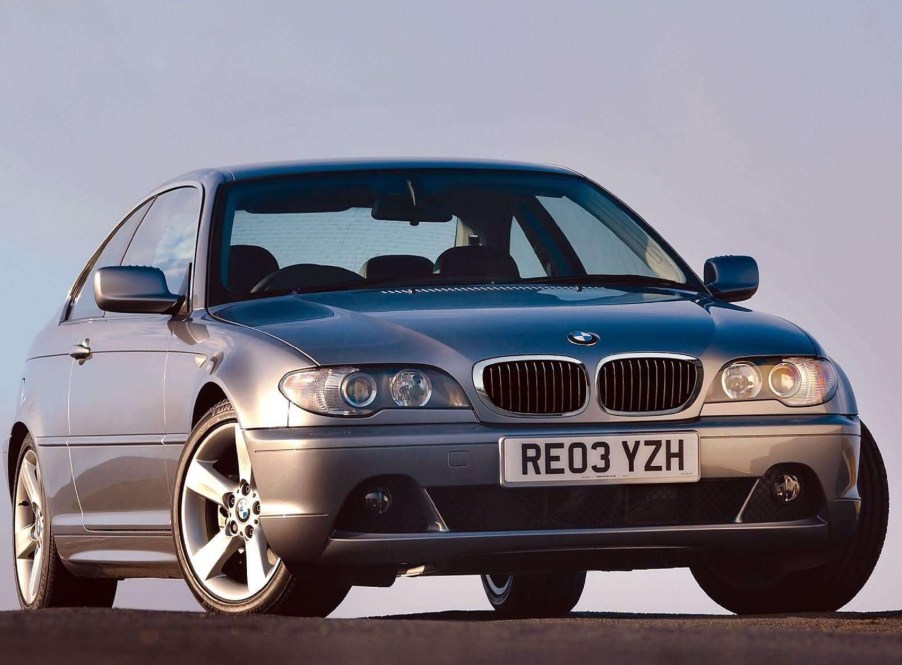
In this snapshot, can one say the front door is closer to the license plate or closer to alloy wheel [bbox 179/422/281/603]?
alloy wheel [bbox 179/422/281/603]

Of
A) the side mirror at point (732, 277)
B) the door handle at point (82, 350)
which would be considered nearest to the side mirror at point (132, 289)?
the door handle at point (82, 350)

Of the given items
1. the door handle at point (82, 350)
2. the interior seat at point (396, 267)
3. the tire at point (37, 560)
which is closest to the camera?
the interior seat at point (396, 267)

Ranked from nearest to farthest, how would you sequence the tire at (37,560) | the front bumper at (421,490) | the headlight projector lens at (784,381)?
the front bumper at (421,490), the headlight projector lens at (784,381), the tire at (37,560)

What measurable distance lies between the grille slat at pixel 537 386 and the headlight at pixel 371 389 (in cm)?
12

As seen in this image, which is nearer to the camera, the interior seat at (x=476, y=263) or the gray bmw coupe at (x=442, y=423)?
the gray bmw coupe at (x=442, y=423)

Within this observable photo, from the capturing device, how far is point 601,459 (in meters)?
6.23

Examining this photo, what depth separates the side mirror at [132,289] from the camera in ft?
23.8

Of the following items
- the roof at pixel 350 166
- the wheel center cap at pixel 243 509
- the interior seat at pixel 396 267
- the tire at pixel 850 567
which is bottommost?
the tire at pixel 850 567

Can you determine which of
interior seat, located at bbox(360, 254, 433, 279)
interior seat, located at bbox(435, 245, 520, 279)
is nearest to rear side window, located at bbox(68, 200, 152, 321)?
interior seat, located at bbox(360, 254, 433, 279)

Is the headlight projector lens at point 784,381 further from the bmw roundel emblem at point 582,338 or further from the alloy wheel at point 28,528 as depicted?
the alloy wheel at point 28,528

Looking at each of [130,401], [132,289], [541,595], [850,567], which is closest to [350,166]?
[132,289]

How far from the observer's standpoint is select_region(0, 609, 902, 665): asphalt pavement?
411cm

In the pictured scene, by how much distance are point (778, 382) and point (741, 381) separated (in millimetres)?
146

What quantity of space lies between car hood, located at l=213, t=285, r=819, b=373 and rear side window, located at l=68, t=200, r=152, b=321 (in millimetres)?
1772
